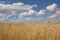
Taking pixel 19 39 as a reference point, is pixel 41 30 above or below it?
above

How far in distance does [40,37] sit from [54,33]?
0.54 m

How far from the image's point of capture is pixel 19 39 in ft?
15.1

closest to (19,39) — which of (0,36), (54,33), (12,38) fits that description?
(12,38)

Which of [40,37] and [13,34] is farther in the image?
[13,34]

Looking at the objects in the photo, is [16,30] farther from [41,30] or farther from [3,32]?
[41,30]

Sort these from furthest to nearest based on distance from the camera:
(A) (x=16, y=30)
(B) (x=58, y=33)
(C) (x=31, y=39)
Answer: (A) (x=16, y=30) → (B) (x=58, y=33) → (C) (x=31, y=39)

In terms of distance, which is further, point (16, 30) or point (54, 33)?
point (16, 30)

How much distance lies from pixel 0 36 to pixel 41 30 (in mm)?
1331

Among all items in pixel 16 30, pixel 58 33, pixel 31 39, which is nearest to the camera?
pixel 31 39

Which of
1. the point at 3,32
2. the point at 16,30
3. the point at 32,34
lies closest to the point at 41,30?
the point at 32,34

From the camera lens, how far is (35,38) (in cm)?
458

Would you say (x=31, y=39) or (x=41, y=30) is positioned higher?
(x=41, y=30)

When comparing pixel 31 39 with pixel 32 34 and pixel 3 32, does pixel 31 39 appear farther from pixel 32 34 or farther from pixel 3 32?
pixel 3 32

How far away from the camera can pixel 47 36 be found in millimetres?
4684
